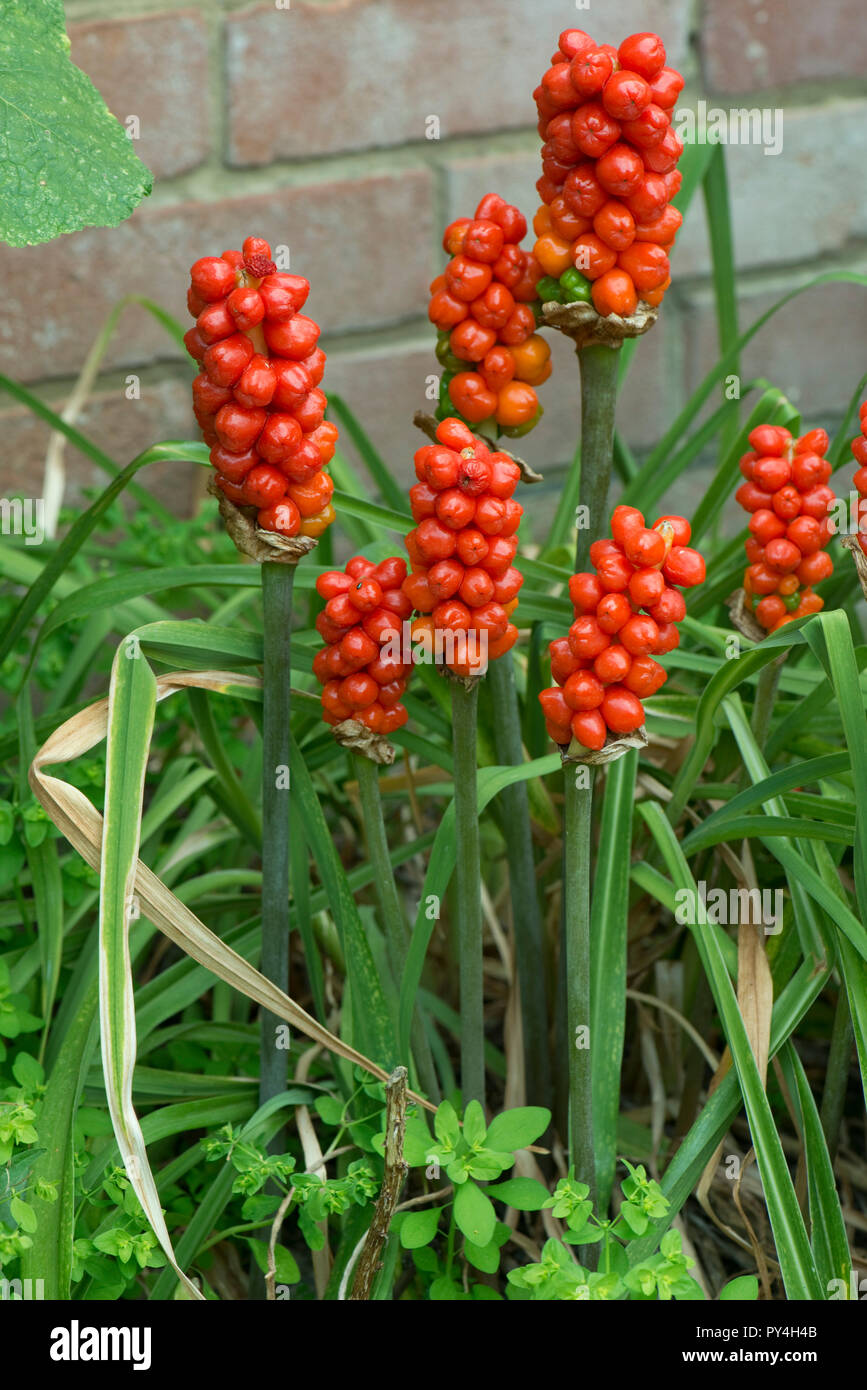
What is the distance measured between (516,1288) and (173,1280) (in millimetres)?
146

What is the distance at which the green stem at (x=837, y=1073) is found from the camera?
61 centimetres

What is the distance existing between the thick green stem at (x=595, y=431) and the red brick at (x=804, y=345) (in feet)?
2.39

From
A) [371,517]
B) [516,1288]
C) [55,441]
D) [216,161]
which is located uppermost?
[216,161]

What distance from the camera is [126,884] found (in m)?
0.48

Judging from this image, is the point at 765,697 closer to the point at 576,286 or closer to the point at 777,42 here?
the point at 576,286

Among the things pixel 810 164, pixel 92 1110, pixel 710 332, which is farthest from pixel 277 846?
pixel 810 164

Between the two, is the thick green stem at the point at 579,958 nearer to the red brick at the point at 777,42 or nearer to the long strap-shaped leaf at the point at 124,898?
the long strap-shaped leaf at the point at 124,898

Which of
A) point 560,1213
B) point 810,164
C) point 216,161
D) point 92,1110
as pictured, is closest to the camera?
point 560,1213

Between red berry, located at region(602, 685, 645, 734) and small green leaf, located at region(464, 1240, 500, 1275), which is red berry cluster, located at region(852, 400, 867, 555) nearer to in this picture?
red berry, located at region(602, 685, 645, 734)

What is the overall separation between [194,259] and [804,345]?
1.99ft

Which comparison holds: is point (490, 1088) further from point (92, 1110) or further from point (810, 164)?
point (810, 164)

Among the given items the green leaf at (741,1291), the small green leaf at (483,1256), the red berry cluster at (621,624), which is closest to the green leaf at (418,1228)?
the small green leaf at (483,1256)

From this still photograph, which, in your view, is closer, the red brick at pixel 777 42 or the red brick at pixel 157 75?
the red brick at pixel 157 75

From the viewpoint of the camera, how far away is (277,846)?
564mm
